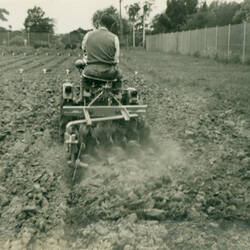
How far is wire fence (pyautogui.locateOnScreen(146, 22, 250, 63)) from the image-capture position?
67.5 feet

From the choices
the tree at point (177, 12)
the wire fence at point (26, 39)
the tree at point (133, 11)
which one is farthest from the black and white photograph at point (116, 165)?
the tree at point (133, 11)

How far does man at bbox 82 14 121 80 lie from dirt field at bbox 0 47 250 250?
1.16 m

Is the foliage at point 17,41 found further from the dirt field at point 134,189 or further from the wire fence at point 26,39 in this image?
the dirt field at point 134,189

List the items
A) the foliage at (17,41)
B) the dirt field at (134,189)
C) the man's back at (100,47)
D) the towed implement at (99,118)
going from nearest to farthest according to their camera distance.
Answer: the dirt field at (134,189) → the towed implement at (99,118) → the man's back at (100,47) → the foliage at (17,41)

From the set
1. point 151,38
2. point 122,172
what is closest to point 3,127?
point 122,172

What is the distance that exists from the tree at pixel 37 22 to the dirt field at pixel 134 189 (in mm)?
67912

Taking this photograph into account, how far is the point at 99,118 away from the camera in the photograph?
6.01 m

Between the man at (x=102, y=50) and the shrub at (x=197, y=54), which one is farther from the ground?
the man at (x=102, y=50)

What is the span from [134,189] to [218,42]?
70.4ft

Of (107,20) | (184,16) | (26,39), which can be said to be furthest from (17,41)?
(107,20)

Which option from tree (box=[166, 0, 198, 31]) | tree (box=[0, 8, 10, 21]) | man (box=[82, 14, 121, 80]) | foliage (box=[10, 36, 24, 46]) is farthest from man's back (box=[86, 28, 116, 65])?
tree (box=[166, 0, 198, 31])

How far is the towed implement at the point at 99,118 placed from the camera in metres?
5.99

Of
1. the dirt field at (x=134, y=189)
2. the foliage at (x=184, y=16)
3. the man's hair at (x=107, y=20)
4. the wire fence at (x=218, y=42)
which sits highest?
the foliage at (x=184, y=16)

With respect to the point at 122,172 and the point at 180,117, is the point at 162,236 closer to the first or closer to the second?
the point at 122,172
